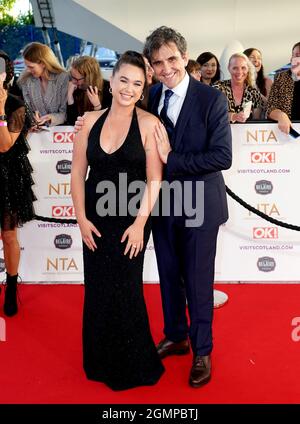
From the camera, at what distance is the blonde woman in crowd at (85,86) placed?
409cm

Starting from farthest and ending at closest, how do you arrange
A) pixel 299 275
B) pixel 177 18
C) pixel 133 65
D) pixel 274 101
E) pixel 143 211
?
pixel 177 18, pixel 299 275, pixel 274 101, pixel 143 211, pixel 133 65

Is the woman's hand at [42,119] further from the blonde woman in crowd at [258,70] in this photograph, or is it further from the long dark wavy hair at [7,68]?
the blonde woman in crowd at [258,70]

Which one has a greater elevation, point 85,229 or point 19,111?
point 19,111

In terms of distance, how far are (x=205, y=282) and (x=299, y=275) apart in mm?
1763

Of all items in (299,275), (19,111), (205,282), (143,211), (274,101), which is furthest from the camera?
(299,275)

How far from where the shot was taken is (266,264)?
4125 mm

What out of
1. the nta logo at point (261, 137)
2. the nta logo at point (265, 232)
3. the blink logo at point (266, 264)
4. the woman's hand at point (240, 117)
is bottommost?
the blink logo at point (266, 264)

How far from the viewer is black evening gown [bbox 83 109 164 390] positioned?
2387mm

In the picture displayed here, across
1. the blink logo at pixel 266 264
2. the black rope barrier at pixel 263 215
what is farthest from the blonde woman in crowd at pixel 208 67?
the blink logo at pixel 266 264

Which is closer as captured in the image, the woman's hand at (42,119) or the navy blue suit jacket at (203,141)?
the navy blue suit jacket at (203,141)

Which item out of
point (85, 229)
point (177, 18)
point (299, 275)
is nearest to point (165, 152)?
point (85, 229)

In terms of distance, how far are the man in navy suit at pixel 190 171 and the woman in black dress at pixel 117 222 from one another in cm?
12

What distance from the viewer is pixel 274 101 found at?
3850 mm
